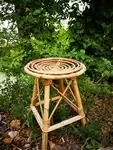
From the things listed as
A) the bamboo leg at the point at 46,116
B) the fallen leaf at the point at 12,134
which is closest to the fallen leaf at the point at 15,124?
the fallen leaf at the point at 12,134

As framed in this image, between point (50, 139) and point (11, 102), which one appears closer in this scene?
point (50, 139)

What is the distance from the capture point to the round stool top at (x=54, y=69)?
6.85 feet

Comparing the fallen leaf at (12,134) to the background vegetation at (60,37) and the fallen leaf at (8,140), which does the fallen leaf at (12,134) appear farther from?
the background vegetation at (60,37)

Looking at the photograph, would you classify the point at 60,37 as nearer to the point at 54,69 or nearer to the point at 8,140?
the point at 54,69

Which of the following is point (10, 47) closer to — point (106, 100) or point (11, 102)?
point (11, 102)

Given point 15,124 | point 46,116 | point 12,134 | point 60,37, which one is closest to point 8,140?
point 12,134

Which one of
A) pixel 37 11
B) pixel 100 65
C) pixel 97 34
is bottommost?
pixel 100 65

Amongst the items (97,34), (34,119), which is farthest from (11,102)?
(97,34)

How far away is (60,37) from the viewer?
12.4 feet

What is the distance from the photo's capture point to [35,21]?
3789 millimetres

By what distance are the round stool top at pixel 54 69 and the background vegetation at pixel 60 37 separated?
822mm

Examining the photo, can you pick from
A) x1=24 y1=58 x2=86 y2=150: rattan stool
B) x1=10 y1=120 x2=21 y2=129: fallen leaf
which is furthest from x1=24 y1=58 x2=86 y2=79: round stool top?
x1=10 y1=120 x2=21 y2=129: fallen leaf

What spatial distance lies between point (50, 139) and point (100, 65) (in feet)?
4.77

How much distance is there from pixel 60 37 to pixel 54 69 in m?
1.63
